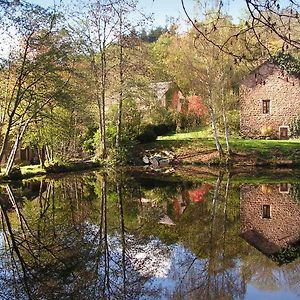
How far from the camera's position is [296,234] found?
30.8 ft

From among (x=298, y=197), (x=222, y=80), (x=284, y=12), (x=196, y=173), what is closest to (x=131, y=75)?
(x=222, y=80)

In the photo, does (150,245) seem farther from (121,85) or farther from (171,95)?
(171,95)

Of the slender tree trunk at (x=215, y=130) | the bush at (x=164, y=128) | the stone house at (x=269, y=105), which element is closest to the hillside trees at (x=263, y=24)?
the slender tree trunk at (x=215, y=130)

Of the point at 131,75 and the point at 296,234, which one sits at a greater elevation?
the point at 131,75

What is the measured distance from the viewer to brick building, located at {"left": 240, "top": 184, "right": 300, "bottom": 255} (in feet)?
28.6

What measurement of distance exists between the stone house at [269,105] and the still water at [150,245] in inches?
633

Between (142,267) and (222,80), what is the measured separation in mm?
18491

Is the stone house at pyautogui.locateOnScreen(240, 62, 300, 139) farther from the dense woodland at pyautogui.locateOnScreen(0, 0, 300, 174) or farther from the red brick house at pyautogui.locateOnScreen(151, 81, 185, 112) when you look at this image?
the red brick house at pyautogui.locateOnScreen(151, 81, 185, 112)

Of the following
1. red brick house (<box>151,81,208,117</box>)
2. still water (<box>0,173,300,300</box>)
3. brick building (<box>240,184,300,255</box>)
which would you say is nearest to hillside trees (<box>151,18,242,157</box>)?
red brick house (<box>151,81,208,117</box>)

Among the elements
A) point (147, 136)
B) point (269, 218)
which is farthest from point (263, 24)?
point (147, 136)

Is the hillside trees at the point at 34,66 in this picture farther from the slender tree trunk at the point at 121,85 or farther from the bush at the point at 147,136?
the bush at the point at 147,136

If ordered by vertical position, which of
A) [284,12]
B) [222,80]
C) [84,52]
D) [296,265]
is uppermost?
[84,52]

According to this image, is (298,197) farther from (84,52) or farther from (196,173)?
(84,52)

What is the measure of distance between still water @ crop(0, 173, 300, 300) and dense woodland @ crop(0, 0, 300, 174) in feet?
18.1
